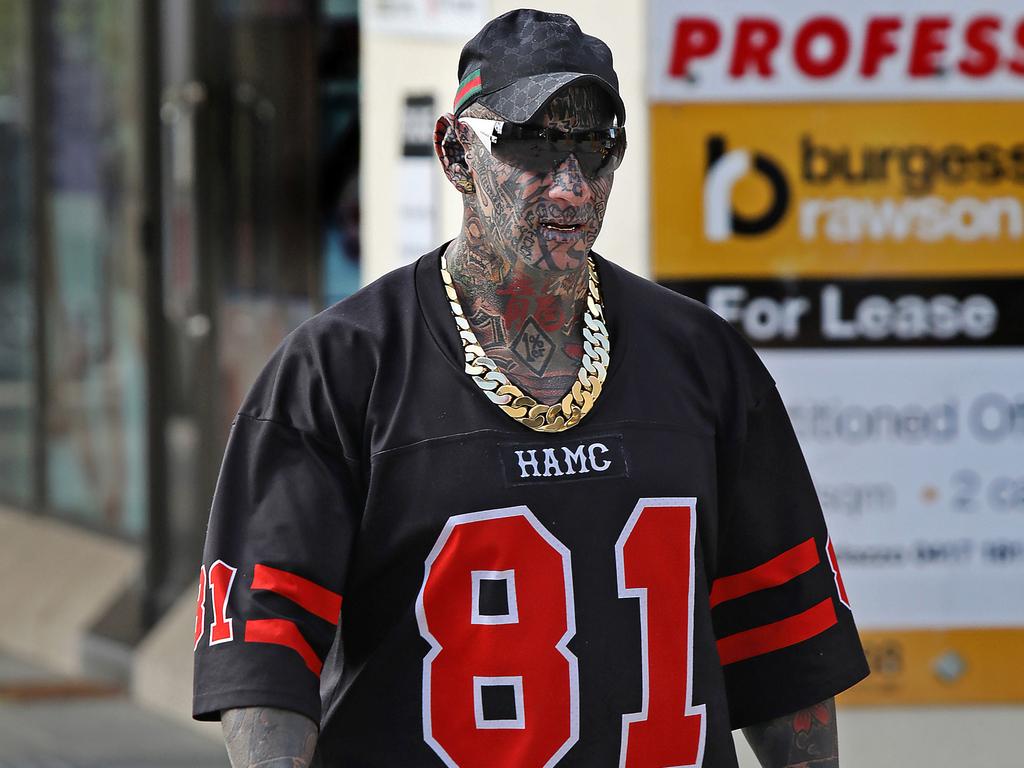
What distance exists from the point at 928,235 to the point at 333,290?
10.2 ft

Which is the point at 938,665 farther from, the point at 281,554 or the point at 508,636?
the point at 281,554

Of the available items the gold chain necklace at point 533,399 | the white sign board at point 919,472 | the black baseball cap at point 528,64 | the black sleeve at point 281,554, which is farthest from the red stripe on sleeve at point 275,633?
the white sign board at point 919,472

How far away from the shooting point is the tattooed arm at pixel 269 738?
216 cm

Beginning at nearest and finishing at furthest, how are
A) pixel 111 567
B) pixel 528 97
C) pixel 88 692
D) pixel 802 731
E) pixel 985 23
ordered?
pixel 528 97
pixel 802 731
pixel 985 23
pixel 88 692
pixel 111 567

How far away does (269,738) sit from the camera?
85.5 inches

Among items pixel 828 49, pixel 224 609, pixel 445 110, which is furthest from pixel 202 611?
pixel 445 110

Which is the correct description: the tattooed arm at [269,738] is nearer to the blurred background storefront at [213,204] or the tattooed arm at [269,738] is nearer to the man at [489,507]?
the man at [489,507]

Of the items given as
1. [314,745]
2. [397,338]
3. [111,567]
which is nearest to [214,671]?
[314,745]

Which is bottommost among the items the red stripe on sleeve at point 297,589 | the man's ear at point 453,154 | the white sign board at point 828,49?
the red stripe on sleeve at point 297,589

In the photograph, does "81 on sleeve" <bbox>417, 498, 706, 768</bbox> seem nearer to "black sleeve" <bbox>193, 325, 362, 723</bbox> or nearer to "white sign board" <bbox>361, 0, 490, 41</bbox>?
"black sleeve" <bbox>193, 325, 362, 723</bbox>

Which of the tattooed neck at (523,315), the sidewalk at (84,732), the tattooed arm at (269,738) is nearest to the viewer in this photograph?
the tattooed arm at (269,738)

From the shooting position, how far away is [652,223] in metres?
4.67

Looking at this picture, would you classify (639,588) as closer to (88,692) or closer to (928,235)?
(928,235)

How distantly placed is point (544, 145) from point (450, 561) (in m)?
0.49
